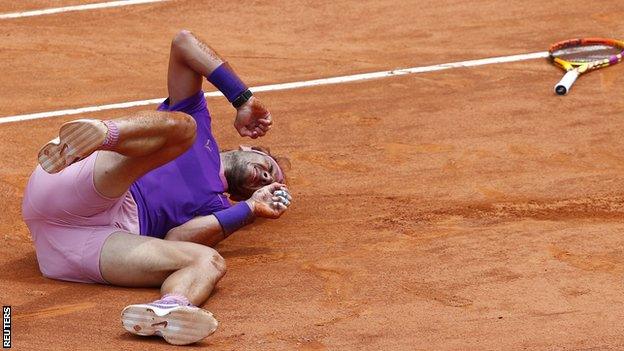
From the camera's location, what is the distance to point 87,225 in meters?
7.41

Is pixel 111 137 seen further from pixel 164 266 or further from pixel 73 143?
pixel 164 266

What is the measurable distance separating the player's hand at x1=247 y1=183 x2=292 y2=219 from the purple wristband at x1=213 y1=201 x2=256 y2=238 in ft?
0.14

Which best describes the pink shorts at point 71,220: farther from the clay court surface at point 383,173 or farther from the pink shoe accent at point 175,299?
the pink shoe accent at point 175,299

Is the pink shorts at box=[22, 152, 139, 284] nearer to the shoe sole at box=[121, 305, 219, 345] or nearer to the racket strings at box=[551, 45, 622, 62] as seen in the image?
the shoe sole at box=[121, 305, 219, 345]

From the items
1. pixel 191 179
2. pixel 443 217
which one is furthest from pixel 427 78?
pixel 191 179

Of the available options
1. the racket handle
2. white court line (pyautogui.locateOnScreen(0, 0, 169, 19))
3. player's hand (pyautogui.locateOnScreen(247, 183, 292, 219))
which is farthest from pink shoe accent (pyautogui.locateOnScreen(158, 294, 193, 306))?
white court line (pyautogui.locateOnScreen(0, 0, 169, 19))

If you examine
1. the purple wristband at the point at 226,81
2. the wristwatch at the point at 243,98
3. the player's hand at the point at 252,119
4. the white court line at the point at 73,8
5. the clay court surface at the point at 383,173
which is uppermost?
the purple wristband at the point at 226,81

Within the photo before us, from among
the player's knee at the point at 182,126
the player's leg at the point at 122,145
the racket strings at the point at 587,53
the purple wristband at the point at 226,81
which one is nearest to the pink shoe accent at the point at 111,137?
the player's leg at the point at 122,145

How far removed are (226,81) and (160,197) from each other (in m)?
0.89

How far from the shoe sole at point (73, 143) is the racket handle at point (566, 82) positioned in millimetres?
5017

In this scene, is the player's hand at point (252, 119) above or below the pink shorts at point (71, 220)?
above

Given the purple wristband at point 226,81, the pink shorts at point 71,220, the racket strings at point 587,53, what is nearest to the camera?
the pink shorts at point 71,220

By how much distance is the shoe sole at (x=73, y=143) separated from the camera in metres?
6.73

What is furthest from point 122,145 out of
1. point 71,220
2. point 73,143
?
point 71,220
